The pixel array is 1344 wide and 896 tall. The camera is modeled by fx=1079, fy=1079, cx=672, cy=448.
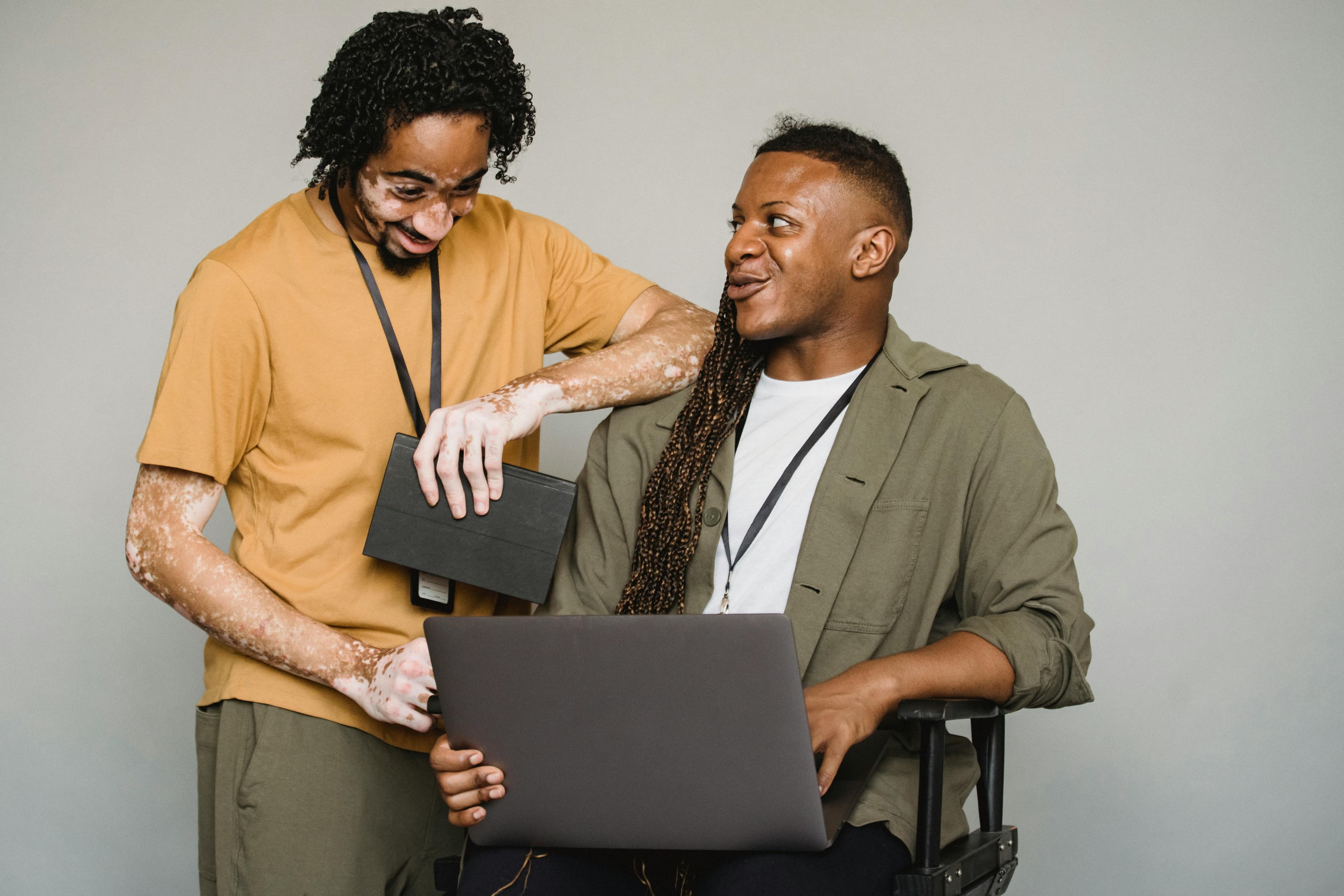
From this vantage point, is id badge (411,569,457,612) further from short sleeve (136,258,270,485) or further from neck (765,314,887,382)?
neck (765,314,887,382)

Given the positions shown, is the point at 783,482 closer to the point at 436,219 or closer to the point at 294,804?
the point at 436,219

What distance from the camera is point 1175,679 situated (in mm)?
2729

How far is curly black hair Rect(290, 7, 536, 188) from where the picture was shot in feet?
5.48

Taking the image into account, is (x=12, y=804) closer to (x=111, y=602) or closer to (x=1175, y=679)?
(x=111, y=602)

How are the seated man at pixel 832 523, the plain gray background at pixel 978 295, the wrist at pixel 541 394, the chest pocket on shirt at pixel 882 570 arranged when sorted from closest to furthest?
the seated man at pixel 832 523
the chest pocket on shirt at pixel 882 570
the wrist at pixel 541 394
the plain gray background at pixel 978 295

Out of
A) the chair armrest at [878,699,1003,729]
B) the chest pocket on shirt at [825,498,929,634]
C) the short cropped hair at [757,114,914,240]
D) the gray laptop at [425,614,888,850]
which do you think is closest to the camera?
the gray laptop at [425,614,888,850]

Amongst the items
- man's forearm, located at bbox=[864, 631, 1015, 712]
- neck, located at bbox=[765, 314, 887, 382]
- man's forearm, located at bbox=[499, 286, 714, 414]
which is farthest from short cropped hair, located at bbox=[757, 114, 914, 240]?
man's forearm, located at bbox=[864, 631, 1015, 712]

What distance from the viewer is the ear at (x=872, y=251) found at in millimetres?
1855

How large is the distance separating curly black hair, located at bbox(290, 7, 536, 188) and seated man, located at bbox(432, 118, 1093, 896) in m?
0.47

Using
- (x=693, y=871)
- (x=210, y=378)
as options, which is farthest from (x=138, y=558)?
(x=693, y=871)

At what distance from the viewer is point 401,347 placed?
6.06ft

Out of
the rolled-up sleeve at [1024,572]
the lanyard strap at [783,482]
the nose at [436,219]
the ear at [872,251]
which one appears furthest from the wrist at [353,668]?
the ear at [872,251]

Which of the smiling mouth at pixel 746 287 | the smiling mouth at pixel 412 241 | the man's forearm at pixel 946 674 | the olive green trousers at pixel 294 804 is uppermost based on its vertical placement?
the smiling mouth at pixel 412 241

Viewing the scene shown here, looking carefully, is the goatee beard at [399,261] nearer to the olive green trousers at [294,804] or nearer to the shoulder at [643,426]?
the shoulder at [643,426]
